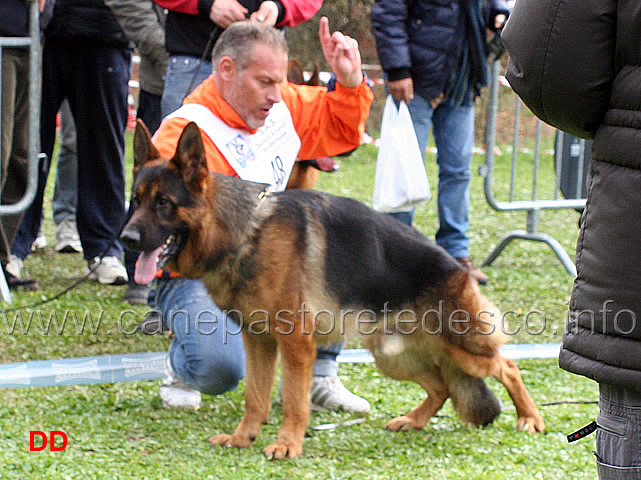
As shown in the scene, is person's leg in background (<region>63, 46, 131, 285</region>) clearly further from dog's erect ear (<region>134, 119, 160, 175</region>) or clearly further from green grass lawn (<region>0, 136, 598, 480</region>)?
dog's erect ear (<region>134, 119, 160, 175</region>)

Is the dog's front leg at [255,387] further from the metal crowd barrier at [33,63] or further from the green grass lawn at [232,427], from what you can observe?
the metal crowd barrier at [33,63]

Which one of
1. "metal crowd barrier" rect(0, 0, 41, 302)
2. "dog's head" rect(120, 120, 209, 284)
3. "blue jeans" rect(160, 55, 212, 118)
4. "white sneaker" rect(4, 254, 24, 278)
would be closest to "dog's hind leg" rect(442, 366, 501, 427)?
"dog's head" rect(120, 120, 209, 284)

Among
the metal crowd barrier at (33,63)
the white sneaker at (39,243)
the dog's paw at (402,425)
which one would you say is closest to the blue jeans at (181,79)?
the metal crowd barrier at (33,63)

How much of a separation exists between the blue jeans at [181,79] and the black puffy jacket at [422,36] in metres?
1.55

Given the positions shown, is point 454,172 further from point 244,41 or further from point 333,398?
point 244,41

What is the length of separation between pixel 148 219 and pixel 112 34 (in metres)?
3.03

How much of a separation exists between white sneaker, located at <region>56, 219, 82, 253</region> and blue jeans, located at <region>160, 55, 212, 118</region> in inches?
102

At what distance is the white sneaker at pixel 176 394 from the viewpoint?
3674 mm

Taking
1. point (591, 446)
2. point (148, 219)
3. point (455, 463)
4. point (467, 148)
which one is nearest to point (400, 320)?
point (455, 463)

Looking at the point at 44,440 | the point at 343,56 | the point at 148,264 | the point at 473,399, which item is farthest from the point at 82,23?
the point at 473,399

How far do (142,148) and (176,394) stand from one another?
3.84ft

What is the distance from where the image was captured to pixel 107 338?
463cm

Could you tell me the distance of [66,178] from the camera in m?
6.90

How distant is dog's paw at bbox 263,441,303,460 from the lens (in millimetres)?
3119
